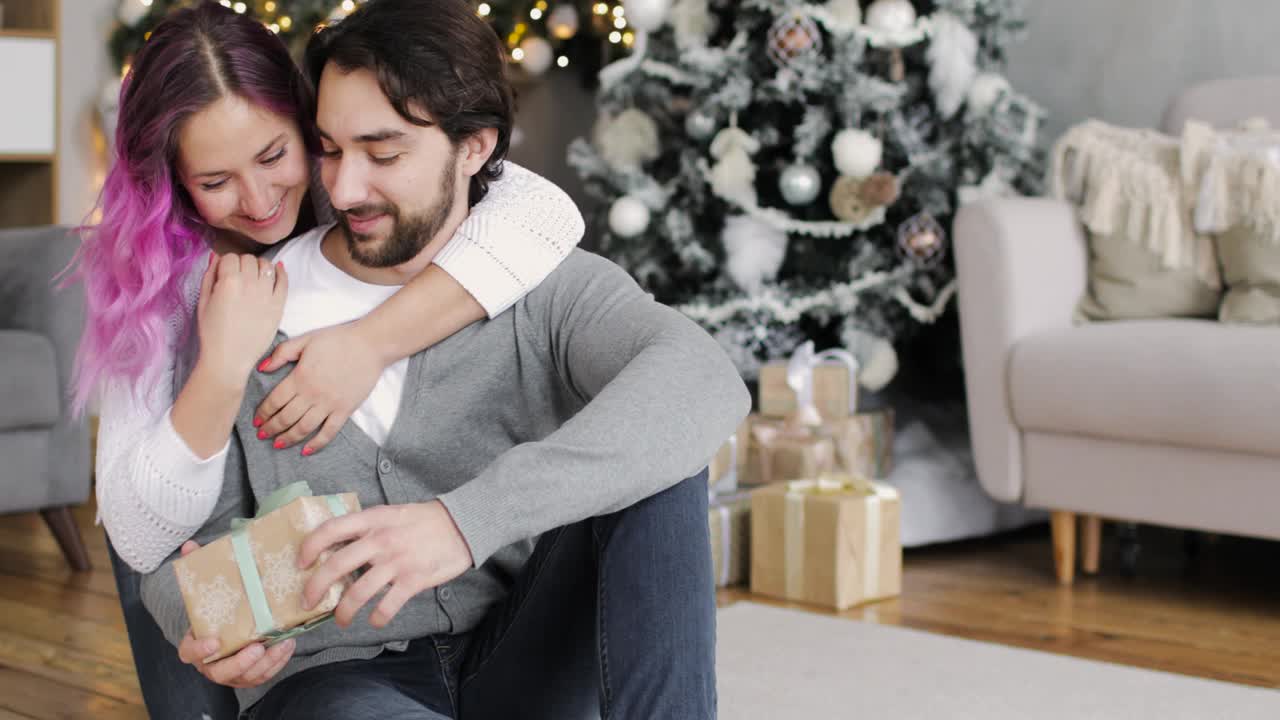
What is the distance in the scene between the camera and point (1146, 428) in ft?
7.61

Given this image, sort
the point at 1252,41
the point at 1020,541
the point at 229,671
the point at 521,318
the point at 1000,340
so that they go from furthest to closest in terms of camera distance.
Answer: the point at 1252,41 → the point at 1020,541 → the point at 1000,340 → the point at 521,318 → the point at 229,671

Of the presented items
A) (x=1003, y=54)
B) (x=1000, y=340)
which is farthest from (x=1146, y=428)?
(x=1003, y=54)

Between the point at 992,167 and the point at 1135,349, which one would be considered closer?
the point at 1135,349

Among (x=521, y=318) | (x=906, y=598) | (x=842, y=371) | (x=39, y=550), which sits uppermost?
(x=521, y=318)

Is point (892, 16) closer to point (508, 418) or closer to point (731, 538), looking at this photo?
point (731, 538)

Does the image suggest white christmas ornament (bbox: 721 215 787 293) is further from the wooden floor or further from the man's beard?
the man's beard

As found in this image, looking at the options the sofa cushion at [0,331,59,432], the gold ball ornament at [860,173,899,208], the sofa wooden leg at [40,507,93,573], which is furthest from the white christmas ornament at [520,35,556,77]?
the sofa wooden leg at [40,507,93,573]

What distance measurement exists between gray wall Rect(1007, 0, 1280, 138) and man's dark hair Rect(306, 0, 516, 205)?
250 cm

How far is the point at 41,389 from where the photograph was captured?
2631mm

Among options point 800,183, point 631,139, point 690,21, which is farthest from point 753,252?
point 690,21

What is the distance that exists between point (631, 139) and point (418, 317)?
6.66 feet

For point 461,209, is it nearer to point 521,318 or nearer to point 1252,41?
point 521,318

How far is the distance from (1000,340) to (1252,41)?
1.26 meters

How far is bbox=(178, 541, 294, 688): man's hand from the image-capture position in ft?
3.51
